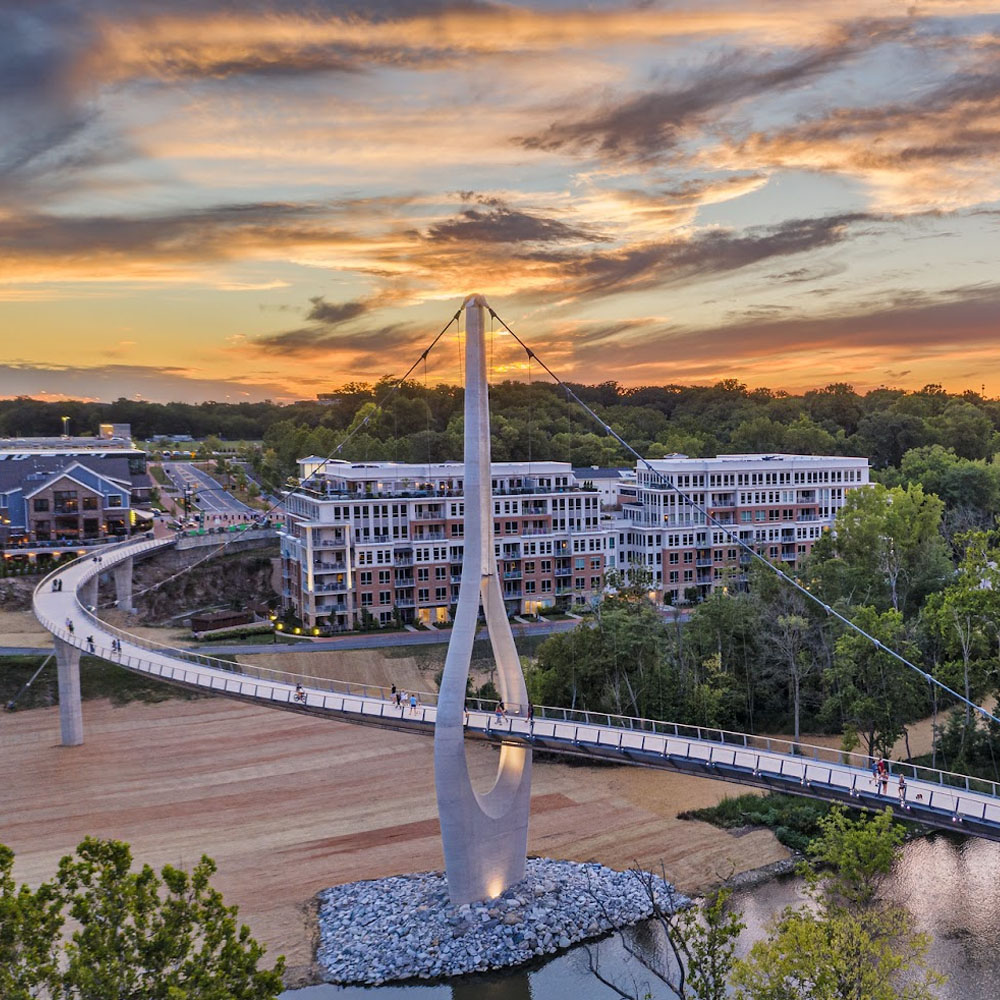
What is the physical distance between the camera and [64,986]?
646 inches

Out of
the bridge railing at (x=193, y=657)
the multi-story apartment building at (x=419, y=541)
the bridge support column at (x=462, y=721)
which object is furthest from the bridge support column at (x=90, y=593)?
the bridge support column at (x=462, y=721)

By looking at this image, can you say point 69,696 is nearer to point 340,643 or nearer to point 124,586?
point 340,643

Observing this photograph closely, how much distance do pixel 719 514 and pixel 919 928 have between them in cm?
Answer: 4943

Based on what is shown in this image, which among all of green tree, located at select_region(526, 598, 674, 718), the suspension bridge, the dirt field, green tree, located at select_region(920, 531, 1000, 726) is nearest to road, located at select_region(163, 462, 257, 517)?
the dirt field

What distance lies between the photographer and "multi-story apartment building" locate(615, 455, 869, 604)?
75.8 meters

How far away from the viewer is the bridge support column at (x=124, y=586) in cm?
7569

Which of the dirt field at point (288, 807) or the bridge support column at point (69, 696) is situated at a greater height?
the bridge support column at point (69, 696)

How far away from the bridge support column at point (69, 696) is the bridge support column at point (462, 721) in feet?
80.8

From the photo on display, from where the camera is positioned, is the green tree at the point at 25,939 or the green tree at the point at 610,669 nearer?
the green tree at the point at 25,939

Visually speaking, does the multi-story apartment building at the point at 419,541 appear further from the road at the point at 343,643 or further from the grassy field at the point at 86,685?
the grassy field at the point at 86,685

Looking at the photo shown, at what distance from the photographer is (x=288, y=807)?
4016cm

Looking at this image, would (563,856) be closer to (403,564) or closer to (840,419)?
(403,564)

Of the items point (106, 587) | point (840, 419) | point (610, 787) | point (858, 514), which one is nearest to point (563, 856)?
point (610, 787)

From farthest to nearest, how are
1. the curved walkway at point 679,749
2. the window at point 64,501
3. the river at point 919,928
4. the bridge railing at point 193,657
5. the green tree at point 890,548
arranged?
the window at point 64,501 < the green tree at point 890,548 < the bridge railing at point 193,657 < the river at point 919,928 < the curved walkway at point 679,749
